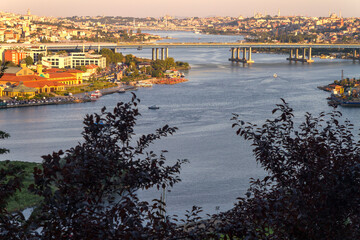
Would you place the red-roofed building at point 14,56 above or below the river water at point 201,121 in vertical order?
above

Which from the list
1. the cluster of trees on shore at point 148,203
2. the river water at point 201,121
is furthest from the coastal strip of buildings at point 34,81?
the cluster of trees on shore at point 148,203

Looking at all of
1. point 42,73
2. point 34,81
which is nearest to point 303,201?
point 34,81

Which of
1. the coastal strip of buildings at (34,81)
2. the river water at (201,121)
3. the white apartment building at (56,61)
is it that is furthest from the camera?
the white apartment building at (56,61)

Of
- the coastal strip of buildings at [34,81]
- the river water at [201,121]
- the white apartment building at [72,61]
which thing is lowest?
the river water at [201,121]

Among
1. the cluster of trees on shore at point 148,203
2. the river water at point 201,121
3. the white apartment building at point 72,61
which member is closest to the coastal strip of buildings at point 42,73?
the white apartment building at point 72,61

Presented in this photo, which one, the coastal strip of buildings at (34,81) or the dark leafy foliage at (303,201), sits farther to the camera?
the coastal strip of buildings at (34,81)

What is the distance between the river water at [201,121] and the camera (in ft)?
14.1

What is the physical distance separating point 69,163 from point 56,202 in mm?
100

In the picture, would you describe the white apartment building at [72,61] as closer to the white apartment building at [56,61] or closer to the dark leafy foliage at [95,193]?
the white apartment building at [56,61]

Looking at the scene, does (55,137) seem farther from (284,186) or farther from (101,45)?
(101,45)

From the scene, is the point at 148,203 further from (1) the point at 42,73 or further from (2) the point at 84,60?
(2) the point at 84,60

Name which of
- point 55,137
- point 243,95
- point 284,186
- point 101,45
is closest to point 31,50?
point 101,45

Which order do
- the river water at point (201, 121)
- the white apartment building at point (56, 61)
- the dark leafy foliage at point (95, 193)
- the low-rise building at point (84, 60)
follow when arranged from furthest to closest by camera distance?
the low-rise building at point (84, 60) < the white apartment building at point (56, 61) < the river water at point (201, 121) < the dark leafy foliage at point (95, 193)

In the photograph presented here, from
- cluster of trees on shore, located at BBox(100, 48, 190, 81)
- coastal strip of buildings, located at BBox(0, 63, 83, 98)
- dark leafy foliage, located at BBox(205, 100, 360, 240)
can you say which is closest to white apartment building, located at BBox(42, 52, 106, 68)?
cluster of trees on shore, located at BBox(100, 48, 190, 81)
